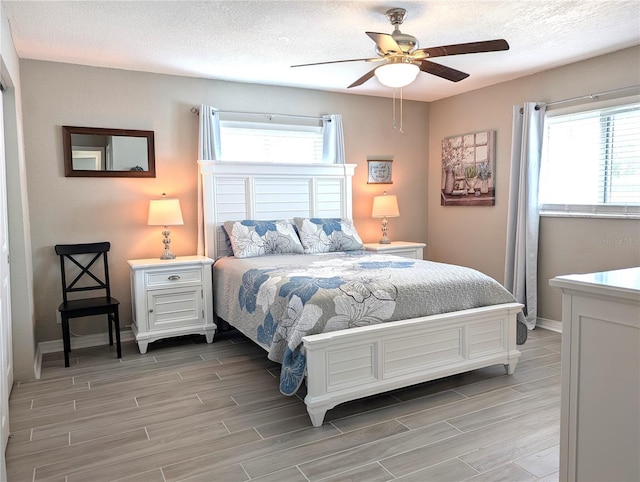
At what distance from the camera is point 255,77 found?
4.52 metres

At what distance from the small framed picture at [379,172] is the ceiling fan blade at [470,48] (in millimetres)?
2636

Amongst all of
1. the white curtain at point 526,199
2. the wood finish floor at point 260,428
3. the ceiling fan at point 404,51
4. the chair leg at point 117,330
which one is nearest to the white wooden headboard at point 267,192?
the chair leg at point 117,330

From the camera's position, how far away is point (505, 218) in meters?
4.88

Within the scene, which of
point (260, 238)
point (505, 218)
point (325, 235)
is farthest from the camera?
point (505, 218)

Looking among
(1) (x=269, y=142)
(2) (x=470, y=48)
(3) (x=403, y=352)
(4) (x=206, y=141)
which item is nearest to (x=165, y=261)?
(4) (x=206, y=141)

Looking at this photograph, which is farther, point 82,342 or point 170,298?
point 82,342

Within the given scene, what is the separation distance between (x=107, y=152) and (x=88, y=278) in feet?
3.70

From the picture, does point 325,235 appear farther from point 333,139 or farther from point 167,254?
point 167,254

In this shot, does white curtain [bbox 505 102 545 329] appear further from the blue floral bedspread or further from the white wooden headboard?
the white wooden headboard

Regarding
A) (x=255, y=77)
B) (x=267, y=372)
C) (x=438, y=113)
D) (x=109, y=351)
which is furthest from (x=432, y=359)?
(x=438, y=113)

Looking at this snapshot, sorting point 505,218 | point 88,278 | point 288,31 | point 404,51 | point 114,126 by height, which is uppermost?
point 288,31

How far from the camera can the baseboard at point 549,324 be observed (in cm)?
438

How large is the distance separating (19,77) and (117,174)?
3.38ft

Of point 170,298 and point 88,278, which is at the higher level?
point 88,278
